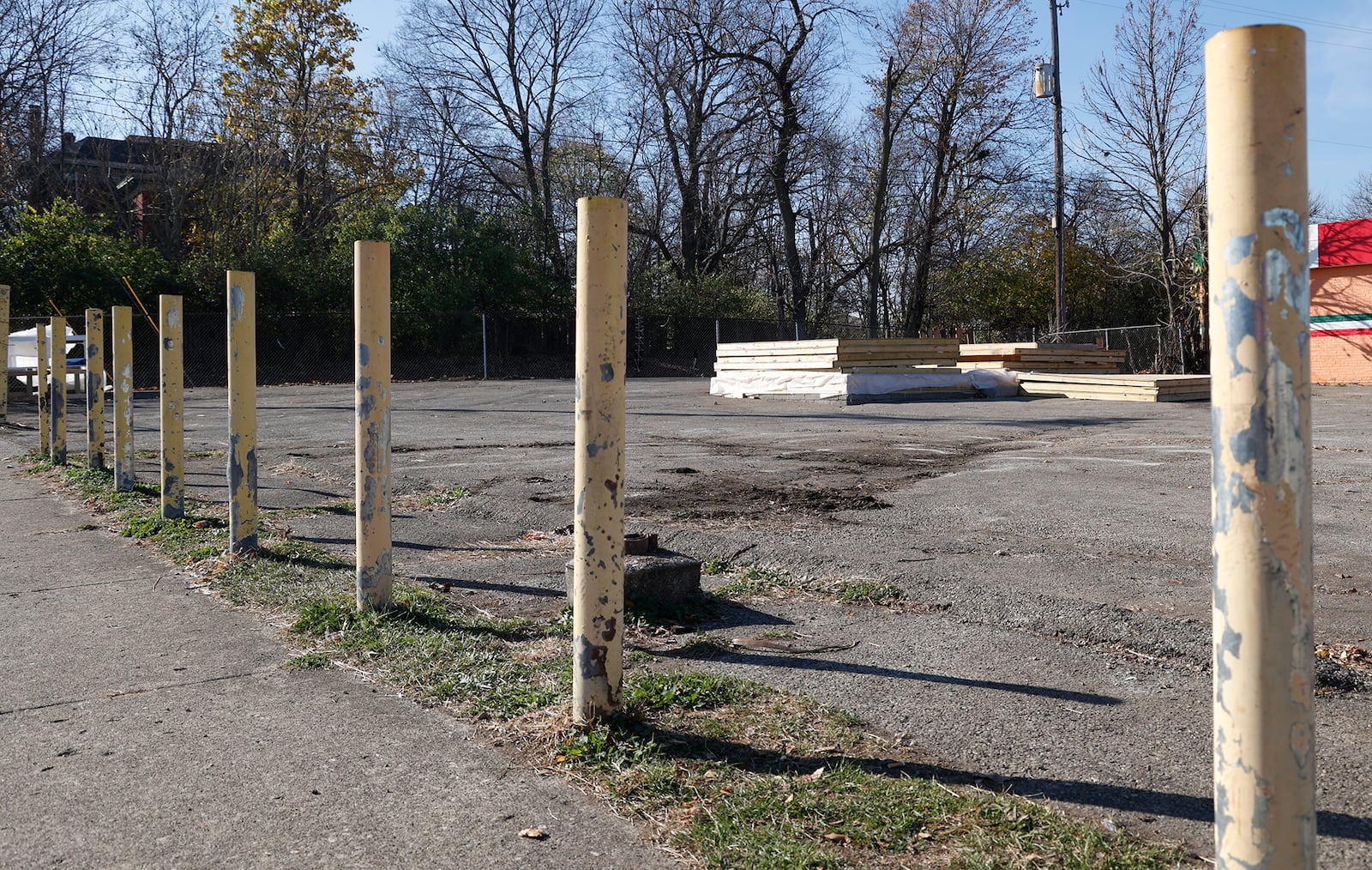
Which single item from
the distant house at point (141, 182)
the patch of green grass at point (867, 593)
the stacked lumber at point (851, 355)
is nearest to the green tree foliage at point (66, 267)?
the distant house at point (141, 182)

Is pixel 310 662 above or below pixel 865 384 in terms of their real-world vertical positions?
below

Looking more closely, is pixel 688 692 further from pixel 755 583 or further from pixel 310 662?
pixel 755 583

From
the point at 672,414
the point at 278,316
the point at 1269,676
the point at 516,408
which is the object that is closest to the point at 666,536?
the point at 1269,676

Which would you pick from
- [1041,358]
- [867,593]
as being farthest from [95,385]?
[1041,358]

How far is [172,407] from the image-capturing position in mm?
6699

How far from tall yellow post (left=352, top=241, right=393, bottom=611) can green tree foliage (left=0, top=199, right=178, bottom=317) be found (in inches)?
1014

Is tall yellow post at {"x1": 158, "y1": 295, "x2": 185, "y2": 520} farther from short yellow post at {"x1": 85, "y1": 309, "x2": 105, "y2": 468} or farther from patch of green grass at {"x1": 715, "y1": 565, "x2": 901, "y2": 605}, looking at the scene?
patch of green grass at {"x1": 715, "y1": 565, "x2": 901, "y2": 605}

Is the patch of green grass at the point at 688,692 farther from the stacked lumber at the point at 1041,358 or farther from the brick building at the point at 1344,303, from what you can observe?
the brick building at the point at 1344,303

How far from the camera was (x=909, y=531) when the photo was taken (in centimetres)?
602

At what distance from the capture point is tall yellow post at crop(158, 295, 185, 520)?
6.51m

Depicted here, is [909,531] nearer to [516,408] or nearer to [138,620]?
[138,620]

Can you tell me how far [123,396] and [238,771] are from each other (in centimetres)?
574

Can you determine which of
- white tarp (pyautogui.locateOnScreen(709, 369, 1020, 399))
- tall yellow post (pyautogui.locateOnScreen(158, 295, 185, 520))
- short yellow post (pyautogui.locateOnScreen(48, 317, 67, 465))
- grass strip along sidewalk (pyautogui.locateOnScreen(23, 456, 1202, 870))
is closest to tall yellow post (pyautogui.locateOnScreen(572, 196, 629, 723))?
grass strip along sidewalk (pyautogui.locateOnScreen(23, 456, 1202, 870))

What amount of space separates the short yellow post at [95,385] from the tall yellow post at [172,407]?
220cm
